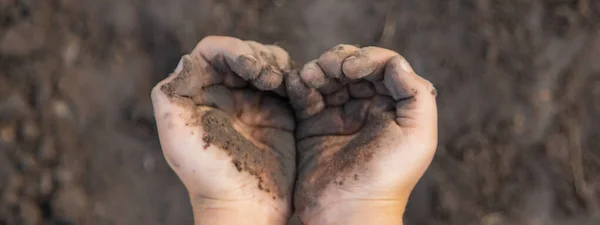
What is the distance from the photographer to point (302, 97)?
0.78m

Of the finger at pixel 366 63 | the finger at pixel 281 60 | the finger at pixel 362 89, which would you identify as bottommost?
the finger at pixel 362 89

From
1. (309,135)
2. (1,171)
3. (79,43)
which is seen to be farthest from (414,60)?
(1,171)

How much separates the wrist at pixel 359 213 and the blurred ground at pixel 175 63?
387mm

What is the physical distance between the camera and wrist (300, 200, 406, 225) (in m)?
0.76

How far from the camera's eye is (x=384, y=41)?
1.13 metres

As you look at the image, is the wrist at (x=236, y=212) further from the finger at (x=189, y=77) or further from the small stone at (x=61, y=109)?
A: the small stone at (x=61, y=109)

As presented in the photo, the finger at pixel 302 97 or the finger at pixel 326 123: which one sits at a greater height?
the finger at pixel 302 97

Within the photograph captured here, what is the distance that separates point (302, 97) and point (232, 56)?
120mm

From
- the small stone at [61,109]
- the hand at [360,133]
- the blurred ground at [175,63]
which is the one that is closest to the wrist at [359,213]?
the hand at [360,133]

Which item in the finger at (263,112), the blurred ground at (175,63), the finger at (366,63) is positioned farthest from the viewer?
the blurred ground at (175,63)

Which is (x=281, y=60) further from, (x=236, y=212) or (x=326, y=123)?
(x=236, y=212)

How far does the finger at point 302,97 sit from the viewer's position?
0.76 m

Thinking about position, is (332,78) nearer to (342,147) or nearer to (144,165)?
(342,147)

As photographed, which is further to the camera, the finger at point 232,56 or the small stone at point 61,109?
the small stone at point 61,109
